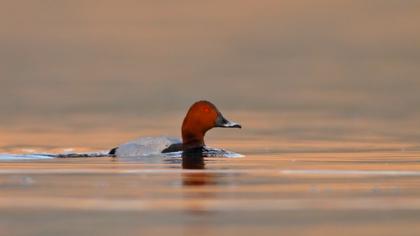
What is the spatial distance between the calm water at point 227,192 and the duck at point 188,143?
402mm

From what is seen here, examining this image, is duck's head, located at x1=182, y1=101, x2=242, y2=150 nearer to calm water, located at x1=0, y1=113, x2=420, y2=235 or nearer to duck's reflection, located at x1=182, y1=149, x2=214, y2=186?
calm water, located at x1=0, y1=113, x2=420, y2=235

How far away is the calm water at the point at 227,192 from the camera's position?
10.4 metres

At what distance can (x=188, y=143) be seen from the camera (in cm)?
1866

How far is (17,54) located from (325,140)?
27.1 meters

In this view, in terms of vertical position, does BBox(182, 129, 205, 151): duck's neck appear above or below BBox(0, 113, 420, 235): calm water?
above

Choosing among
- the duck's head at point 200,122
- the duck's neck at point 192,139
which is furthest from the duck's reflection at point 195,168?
the duck's head at point 200,122

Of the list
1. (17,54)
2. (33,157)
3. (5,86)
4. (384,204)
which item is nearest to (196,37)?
(17,54)

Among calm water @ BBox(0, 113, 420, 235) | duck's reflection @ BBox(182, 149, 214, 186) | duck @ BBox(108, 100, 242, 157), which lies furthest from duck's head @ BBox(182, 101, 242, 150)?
duck's reflection @ BBox(182, 149, 214, 186)

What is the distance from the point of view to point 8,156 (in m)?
17.0

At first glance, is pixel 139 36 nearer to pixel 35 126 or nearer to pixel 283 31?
pixel 283 31

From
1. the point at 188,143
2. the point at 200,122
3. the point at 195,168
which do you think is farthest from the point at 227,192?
the point at 200,122

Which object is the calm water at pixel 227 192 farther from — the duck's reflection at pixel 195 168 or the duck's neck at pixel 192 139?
the duck's neck at pixel 192 139

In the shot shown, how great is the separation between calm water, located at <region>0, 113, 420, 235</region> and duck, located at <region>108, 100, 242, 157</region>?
15.8 inches

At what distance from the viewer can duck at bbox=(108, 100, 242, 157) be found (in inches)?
701
